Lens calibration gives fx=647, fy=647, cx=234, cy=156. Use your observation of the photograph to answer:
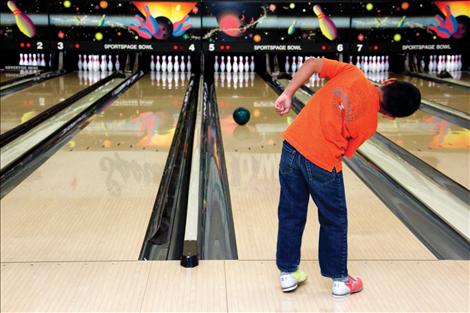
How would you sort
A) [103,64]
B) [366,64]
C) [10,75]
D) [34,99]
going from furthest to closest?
1. [366,64]
2. [103,64]
3. [10,75]
4. [34,99]

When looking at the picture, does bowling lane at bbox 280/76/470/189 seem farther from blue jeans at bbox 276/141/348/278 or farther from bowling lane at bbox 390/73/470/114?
blue jeans at bbox 276/141/348/278

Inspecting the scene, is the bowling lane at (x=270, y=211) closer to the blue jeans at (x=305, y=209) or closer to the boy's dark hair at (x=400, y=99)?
the blue jeans at (x=305, y=209)

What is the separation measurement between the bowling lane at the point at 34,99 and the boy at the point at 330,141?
3.32 metres

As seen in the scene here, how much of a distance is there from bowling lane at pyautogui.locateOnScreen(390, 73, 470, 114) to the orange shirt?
13.9 ft

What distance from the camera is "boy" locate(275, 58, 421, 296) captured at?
2.10 metres

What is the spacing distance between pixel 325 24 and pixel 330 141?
7.17m

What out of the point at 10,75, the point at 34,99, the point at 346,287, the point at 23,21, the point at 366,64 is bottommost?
the point at 346,287

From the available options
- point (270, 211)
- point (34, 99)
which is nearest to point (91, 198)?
point (270, 211)

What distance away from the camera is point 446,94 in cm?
723

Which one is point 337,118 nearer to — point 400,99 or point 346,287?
point 400,99

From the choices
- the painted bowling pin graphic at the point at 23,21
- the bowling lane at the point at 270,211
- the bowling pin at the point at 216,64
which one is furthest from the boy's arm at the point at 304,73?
the painted bowling pin graphic at the point at 23,21

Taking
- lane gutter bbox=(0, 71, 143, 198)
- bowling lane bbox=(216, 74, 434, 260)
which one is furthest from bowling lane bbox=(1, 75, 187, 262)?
bowling lane bbox=(216, 74, 434, 260)

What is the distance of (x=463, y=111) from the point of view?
6023mm

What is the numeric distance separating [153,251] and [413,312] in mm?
1125
